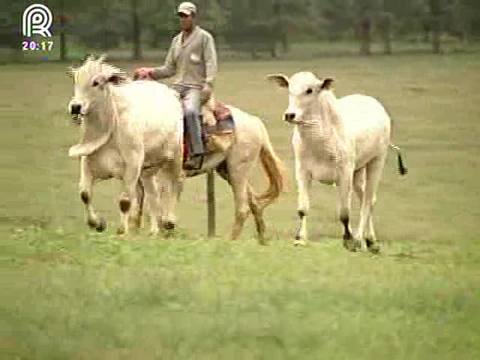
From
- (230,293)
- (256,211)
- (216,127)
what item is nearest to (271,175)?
(256,211)

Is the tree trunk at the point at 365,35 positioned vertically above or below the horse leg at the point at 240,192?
above

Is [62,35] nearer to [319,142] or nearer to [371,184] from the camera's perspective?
[371,184]

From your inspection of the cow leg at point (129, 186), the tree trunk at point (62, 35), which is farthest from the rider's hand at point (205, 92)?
the tree trunk at point (62, 35)

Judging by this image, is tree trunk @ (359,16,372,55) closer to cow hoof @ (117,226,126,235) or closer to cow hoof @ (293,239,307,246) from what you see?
cow hoof @ (293,239,307,246)

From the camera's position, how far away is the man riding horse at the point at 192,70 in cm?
1291

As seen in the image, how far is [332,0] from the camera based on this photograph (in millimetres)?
23906

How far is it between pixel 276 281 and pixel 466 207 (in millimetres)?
9531

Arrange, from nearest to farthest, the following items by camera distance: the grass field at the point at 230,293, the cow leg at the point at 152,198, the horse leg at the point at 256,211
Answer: the grass field at the point at 230,293, the cow leg at the point at 152,198, the horse leg at the point at 256,211

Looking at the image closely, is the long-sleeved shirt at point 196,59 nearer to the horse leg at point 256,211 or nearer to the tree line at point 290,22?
the horse leg at point 256,211

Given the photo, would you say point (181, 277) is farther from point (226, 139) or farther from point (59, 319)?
point (226, 139)

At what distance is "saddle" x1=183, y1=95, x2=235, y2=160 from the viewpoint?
1321 cm

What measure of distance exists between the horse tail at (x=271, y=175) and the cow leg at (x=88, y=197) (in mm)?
2765

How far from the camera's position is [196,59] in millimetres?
13094

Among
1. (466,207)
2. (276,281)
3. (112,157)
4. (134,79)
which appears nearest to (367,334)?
(276,281)
